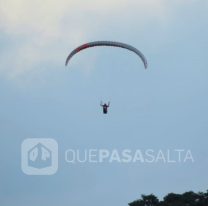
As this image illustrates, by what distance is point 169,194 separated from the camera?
98.2 meters

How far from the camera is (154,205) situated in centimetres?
9962

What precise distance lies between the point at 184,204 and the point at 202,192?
5.21 m

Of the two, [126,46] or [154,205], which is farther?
[154,205]

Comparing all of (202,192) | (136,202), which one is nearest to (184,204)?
(202,192)

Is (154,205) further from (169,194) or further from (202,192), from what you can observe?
(202,192)

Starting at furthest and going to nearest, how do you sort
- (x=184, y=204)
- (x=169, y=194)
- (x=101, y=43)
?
(x=169, y=194) → (x=184, y=204) → (x=101, y=43)

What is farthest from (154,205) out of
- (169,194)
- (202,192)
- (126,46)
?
(126,46)

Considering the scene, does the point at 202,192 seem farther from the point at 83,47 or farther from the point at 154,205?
the point at 83,47

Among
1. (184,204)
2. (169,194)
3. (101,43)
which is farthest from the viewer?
(169,194)

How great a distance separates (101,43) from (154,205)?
3893 centimetres

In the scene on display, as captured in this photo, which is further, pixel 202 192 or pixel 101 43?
pixel 202 192

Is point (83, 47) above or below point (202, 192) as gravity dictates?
above

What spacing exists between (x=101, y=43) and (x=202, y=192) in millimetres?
35214

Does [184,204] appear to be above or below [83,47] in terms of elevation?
below
